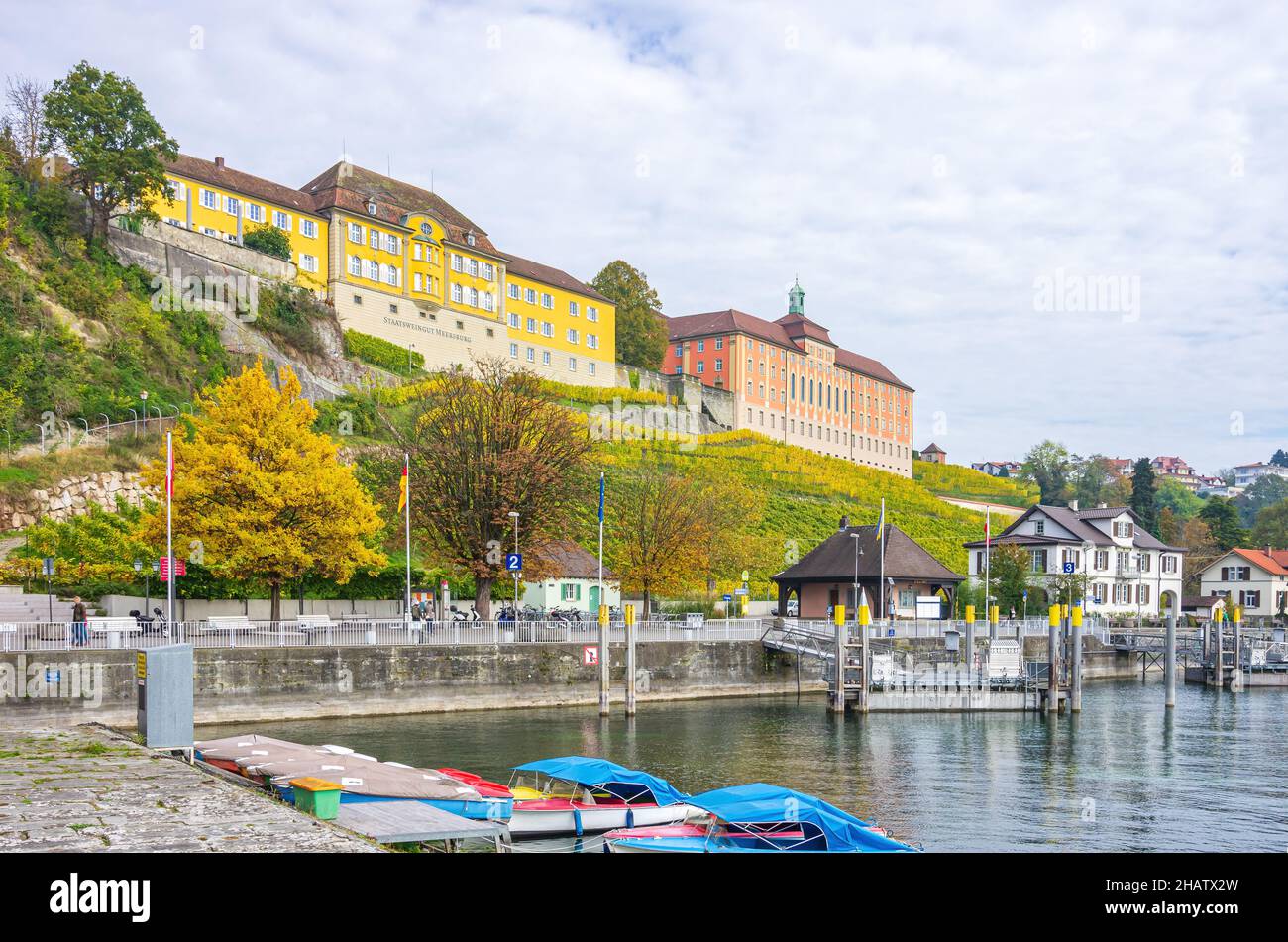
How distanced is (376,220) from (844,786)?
74.2 meters

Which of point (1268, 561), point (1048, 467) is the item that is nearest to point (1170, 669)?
point (1268, 561)

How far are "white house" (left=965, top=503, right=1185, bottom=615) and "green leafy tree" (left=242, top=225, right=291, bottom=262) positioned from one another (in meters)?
59.3

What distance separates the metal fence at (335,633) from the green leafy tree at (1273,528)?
384 ft

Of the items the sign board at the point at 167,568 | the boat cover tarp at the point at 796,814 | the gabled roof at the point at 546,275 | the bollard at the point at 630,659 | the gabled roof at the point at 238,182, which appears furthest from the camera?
the gabled roof at the point at 546,275

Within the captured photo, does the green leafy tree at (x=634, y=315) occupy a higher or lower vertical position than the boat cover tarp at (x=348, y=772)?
higher

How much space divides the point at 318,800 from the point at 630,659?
3380 cm

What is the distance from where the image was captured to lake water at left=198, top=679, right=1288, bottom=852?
93.4ft

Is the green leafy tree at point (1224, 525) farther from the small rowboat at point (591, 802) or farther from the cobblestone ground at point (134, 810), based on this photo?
the cobblestone ground at point (134, 810)

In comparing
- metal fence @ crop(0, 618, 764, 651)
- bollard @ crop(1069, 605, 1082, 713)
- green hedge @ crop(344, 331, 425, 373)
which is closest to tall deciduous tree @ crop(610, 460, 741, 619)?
metal fence @ crop(0, 618, 764, 651)

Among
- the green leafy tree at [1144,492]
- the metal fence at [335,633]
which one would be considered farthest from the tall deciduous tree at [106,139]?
the green leafy tree at [1144,492]

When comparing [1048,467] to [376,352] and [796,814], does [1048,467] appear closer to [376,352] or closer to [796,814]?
[376,352]

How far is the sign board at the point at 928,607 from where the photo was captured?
69062 mm

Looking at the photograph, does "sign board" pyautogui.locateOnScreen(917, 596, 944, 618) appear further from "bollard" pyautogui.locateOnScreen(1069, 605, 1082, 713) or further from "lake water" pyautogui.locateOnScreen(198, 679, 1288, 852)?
"bollard" pyautogui.locateOnScreen(1069, 605, 1082, 713)
